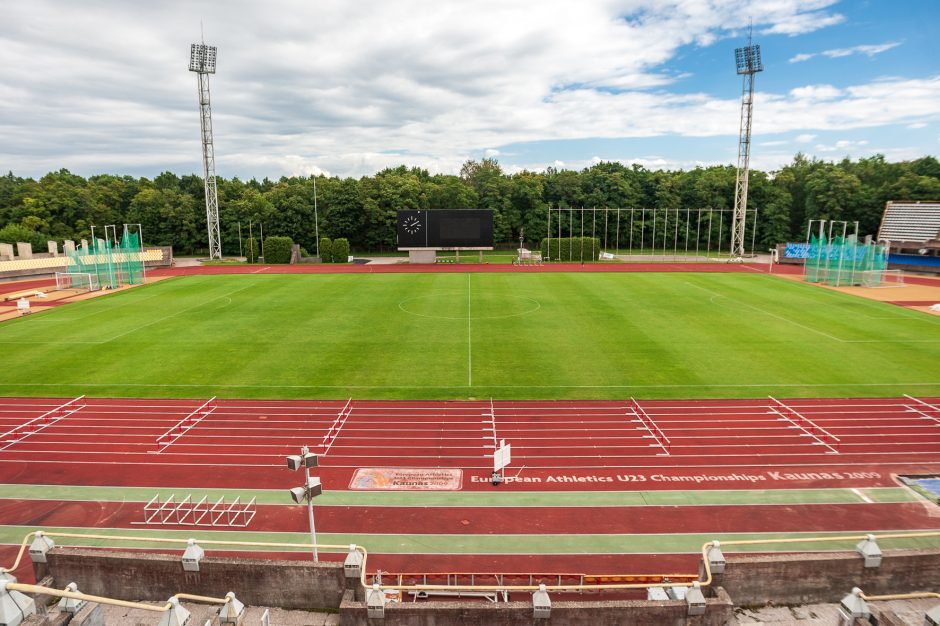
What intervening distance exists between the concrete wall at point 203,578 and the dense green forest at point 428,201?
69.5m

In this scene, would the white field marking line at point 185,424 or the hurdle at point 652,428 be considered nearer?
the hurdle at point 652,428

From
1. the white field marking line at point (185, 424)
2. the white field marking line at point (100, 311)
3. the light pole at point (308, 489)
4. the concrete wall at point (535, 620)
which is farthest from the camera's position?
the white field marking line at point (100, 311)

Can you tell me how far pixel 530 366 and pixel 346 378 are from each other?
7557 millimetres

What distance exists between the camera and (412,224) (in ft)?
185

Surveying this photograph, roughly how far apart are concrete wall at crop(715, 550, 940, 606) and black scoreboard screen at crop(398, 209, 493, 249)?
47664mm

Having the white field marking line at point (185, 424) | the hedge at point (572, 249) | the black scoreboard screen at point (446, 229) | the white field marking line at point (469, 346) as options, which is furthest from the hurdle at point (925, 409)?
the hedge at point (572, 249)

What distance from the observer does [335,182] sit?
8356 cm

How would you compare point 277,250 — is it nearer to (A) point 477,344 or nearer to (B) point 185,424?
(A) point 477,344

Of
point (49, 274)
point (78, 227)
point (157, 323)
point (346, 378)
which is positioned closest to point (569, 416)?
point (346, 378)

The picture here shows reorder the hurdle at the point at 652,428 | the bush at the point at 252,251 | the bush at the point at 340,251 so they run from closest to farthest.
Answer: the hurdle at the point at 652,428 → the bush at the point at 340,251 → the bush at the point at 252,251

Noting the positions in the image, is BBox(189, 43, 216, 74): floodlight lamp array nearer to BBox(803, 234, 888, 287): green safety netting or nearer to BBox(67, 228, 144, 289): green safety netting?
BBox(67, 228, 144, 289): green safety netting

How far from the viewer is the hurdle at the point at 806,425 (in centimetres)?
1688

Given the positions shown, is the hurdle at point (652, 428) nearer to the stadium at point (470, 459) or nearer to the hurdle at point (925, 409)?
the stadium at point (470, 459)

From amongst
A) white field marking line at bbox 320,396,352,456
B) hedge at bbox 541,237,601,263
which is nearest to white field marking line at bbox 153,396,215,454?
white field marking line at bbox 320,396,352,456
